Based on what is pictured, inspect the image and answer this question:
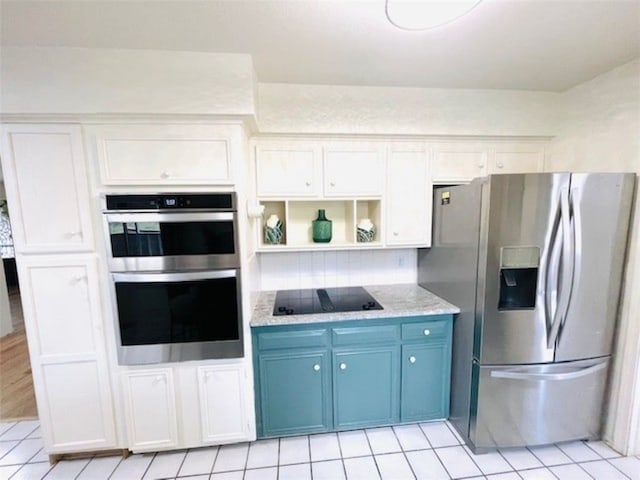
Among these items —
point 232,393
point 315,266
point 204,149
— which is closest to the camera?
point 204,149

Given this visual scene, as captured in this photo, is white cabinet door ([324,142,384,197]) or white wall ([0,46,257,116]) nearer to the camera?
white wall ([0,46,257,116])

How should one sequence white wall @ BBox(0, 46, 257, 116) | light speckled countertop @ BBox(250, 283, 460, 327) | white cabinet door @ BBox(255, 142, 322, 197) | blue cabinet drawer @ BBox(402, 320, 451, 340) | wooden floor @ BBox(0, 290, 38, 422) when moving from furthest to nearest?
wooden floor @ BBox(0, 290, 38, 422), white cabinet door @ BBox(255, 142, 322, 197), blue cabinet drawer @ BBox(402, 320, 451, 340), light speckled countertop @ BBox(250, 283, 460, 327), white wall @ BBox(0, 46, 257, 116)

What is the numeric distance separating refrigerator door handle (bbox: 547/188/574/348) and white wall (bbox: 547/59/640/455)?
0.43 meters

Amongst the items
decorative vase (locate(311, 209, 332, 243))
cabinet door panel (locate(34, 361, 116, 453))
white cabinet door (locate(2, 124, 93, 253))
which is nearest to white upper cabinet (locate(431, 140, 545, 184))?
decorative vase (locate(311, 209, 332, 243))

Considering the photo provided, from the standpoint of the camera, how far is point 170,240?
Result: 163 centimetres

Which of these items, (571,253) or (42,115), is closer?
(42,115)

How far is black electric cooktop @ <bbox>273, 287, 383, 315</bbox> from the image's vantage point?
1.99 metres

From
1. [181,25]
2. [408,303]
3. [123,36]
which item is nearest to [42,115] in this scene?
[123,36]

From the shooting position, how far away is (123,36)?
4.75ft

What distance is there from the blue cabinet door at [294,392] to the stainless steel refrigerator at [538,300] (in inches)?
38.2

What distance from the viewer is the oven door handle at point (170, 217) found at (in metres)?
1.59

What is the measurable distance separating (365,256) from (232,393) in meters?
1.47

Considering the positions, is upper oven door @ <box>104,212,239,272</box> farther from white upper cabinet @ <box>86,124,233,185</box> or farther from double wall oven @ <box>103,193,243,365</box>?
white upper cabinet @ <box>86,124,233,185</box>

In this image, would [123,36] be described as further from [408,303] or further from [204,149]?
[408,303]
